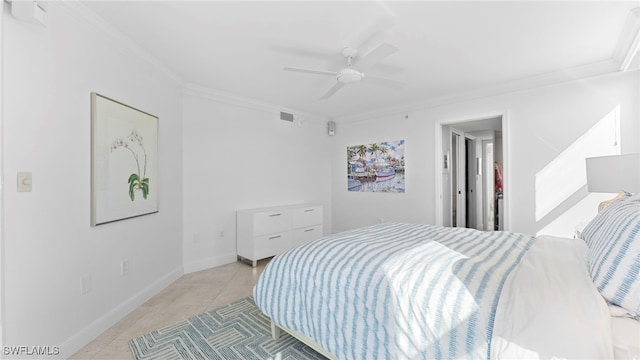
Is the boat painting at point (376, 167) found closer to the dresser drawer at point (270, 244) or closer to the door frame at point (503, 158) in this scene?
the door frame at point (503, 158)

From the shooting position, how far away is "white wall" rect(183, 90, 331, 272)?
338 centimetres

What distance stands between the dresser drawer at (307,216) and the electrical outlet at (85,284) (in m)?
2.42

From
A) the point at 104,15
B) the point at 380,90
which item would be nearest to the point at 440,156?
the point at 380,90

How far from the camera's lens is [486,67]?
2.88m

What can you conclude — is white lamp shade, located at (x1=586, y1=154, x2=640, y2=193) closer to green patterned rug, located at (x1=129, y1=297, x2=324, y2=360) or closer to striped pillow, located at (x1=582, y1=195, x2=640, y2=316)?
striped pillow, located at (x1=582, y1=195, x2=640, y2=316)

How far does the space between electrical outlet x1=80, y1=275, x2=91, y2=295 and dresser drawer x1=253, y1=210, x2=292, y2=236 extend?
5.78 feet

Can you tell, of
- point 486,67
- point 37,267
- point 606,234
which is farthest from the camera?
point 486,67

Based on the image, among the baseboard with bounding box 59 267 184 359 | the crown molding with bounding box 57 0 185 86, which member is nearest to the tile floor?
the baseboard with bounding box 59 267 184 359

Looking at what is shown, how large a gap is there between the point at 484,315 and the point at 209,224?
322 cm

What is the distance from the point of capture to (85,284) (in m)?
1.89

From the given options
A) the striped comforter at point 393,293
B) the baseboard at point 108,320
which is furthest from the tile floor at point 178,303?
the striped comforter at point 393,293

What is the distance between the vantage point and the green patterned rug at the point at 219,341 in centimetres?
174

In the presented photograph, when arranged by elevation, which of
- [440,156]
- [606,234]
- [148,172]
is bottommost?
[606,234]

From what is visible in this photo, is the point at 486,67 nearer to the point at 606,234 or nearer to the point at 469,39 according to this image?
the point at 469,39
